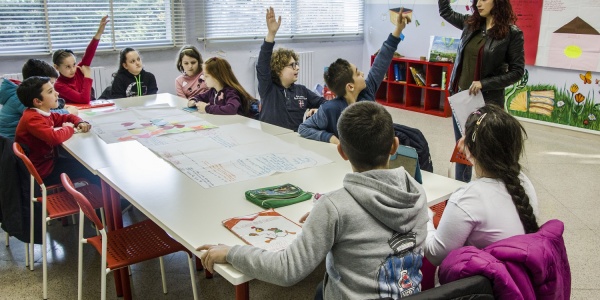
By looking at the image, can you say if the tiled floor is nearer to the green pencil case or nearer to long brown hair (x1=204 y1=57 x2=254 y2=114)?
the green pencil case

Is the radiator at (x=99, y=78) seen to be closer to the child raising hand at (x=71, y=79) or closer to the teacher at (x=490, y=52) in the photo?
the child raising hand at (x=71, y=79)

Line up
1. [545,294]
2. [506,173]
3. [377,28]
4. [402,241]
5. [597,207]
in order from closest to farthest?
[545,294] < [402,241] < [506,173] < [597,207] < [377,28]

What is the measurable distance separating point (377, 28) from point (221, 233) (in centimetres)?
626

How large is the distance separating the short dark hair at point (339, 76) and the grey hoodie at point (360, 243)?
4.43 ft

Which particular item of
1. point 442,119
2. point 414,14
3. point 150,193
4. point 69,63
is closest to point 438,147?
point 442,119

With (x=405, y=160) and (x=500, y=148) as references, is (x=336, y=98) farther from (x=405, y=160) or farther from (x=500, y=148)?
(x=500, y=148)

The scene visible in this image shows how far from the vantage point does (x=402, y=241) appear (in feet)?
4.46

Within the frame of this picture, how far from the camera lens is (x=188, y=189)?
6.64ft

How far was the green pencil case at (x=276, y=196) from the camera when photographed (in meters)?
1.83

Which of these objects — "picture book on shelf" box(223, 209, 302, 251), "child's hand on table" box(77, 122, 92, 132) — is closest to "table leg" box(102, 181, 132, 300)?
"child's hand on table" box(77, 122, 92, 132)

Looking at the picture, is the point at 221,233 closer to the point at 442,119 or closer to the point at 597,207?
the point at 597,207

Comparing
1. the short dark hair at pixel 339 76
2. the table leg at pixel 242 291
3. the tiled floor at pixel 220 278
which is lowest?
the tiled floor at pixel 220 278

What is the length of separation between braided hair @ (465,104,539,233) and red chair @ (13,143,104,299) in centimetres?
185

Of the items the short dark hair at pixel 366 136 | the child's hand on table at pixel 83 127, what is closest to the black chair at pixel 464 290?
the short dark hair at pixel 366 136
